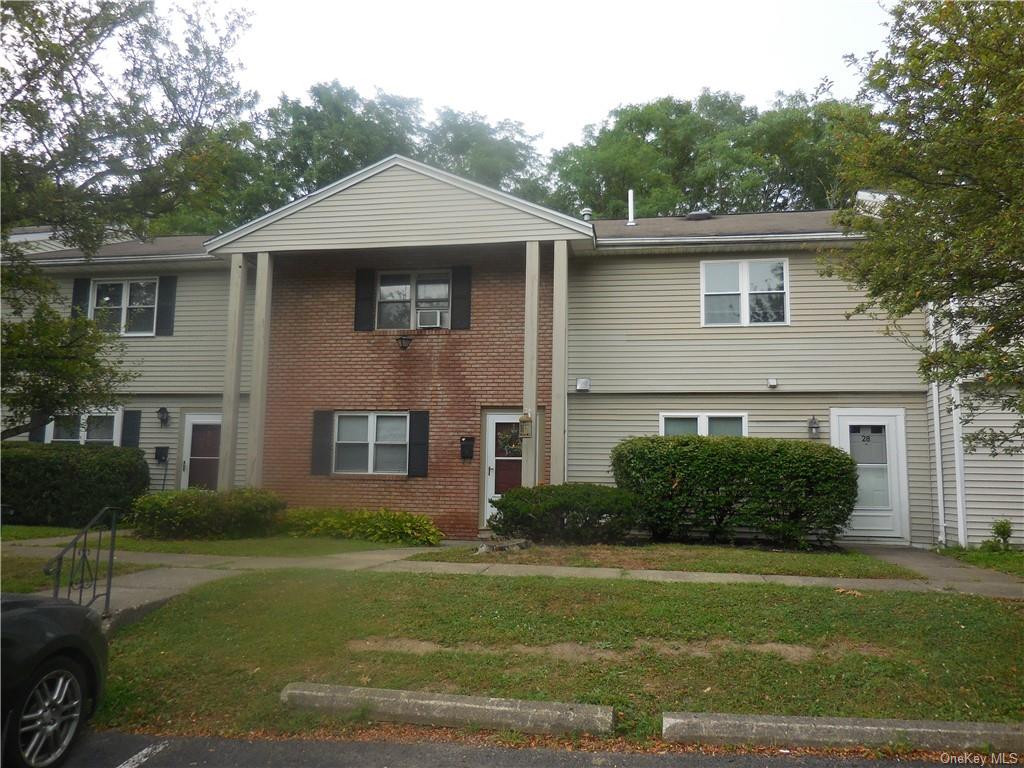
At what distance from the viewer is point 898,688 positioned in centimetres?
499

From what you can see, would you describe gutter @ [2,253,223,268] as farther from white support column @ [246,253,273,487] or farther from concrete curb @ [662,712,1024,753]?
concrete curb @ [662,712,1024,753]

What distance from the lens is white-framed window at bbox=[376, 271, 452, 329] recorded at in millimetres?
14258

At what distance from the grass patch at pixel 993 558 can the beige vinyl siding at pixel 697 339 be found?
113 inches

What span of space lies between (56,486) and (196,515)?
382cm

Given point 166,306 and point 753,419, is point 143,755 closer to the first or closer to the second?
point 753,419

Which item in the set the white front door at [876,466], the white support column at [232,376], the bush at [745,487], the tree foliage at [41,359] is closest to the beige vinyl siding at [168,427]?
the white support column at [232,376]

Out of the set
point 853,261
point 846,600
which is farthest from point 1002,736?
point 853,261

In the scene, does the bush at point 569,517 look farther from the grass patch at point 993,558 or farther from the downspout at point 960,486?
the downspout at point 960,486

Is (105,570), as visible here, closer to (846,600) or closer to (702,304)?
(846,600)

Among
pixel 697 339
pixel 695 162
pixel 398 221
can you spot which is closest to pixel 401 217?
pixel 398 221

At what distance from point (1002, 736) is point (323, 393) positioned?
11.8 meters

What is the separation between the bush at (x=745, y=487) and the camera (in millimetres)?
11055

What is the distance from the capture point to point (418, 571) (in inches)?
333

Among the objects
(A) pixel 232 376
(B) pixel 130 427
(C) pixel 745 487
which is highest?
(A) pixel 232 376
